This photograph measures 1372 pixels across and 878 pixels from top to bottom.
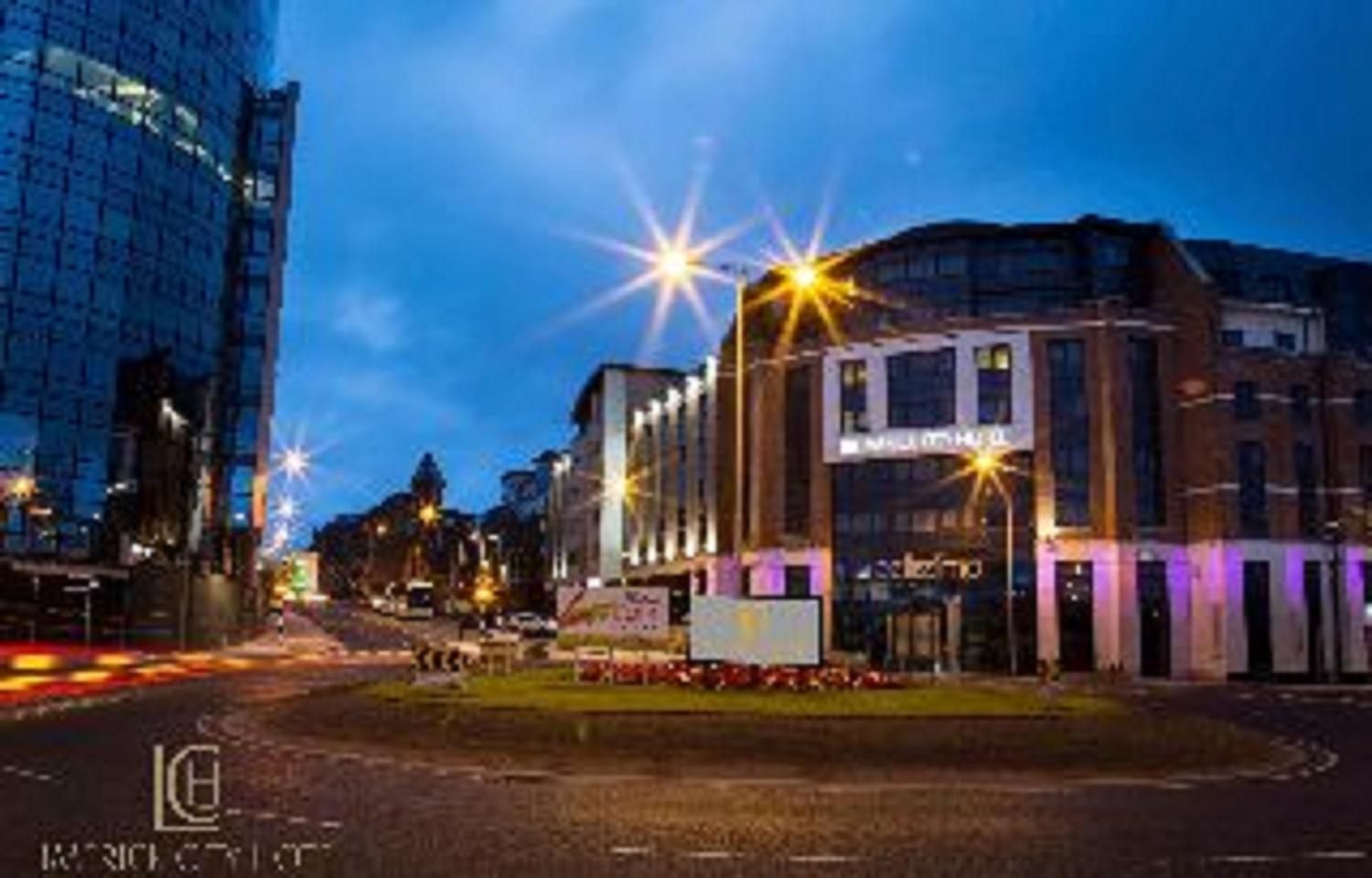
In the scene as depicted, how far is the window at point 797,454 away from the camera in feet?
270

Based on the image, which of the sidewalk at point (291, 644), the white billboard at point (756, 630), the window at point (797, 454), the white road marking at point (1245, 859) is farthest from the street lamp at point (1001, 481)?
the white road marking at point (1245, 859)

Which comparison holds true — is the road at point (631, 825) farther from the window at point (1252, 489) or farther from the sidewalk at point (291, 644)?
the window at point (1252, 489)

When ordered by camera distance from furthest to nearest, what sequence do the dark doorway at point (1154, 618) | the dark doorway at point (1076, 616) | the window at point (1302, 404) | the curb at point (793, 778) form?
the dark doorway at point (1076, 616) → the window at point (1302, 404) → the dark doorway at point (1154, 618) → the curb at point (793, 778)

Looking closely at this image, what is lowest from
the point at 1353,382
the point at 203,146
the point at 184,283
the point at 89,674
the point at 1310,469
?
the point at 89,674

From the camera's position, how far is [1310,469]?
237 feet

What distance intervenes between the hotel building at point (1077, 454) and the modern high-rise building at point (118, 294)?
114 ft

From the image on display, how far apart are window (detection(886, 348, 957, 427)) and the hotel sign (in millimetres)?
743

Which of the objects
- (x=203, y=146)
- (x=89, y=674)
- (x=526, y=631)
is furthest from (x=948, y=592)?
(x=203, y=146)

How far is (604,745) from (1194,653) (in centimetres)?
5669

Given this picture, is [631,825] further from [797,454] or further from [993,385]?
[797,454]

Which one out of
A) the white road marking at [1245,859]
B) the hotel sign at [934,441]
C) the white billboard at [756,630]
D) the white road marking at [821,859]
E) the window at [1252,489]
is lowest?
the white road marking at [1245,859]

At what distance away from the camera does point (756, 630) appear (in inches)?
1176

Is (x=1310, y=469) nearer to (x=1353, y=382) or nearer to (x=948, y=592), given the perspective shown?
(x=1353, y=382)

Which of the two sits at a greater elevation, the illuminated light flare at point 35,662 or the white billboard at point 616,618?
the white billboard at point 616,618
